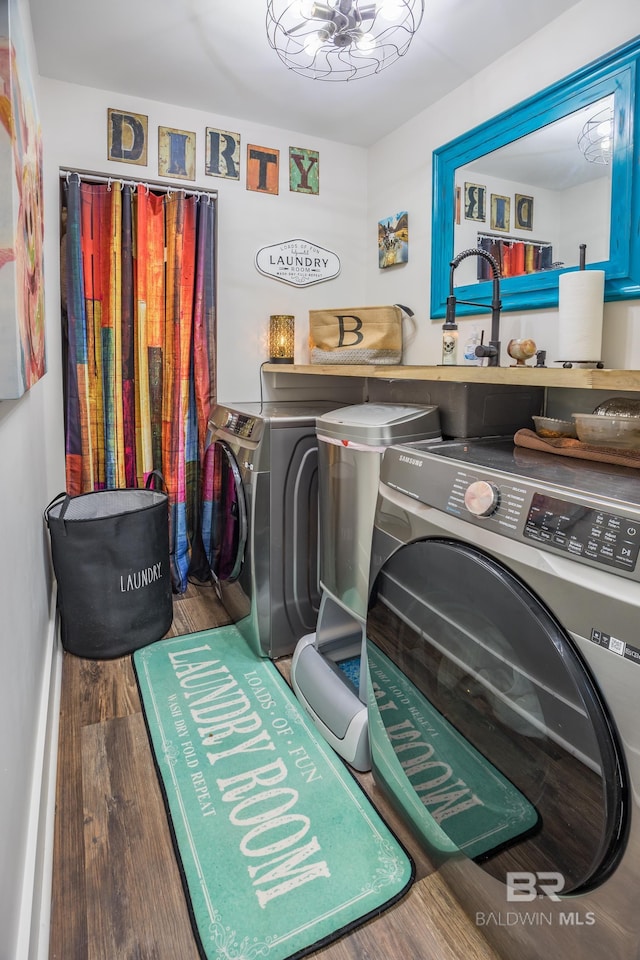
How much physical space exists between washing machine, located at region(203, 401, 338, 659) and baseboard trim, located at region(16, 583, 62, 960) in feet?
2.50

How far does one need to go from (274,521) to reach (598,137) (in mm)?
1696

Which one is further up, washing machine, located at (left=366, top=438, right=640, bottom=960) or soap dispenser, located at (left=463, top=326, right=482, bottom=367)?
soap dispenser, located at (left=463, top=326, right=482, bottom=367)

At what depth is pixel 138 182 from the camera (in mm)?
2559

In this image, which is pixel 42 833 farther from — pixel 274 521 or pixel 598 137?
pixel 598 137

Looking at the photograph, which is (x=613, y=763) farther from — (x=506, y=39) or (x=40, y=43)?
(x=40, y=43)

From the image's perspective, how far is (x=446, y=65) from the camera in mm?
Answer: 2150

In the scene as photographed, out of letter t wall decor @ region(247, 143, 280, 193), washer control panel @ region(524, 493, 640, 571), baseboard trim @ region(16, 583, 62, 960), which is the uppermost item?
letter t wall decor @ region(247, 143, 280, 193)

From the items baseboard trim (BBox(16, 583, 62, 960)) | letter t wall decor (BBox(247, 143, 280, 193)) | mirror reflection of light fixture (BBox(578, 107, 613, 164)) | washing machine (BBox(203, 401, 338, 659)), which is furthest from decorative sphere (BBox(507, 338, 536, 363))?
baseboard trim (BBox(16, 583, 62, 960))

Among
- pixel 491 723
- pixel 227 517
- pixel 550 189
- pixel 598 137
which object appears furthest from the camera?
pixel 227 517

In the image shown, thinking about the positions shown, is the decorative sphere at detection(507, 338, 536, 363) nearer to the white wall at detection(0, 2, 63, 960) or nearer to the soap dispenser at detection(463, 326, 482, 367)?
the soap dispenser at detection(463, 326, 482, 367)

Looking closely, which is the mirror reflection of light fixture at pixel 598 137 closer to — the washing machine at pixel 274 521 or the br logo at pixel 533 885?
the washing machine at pixel 274 521

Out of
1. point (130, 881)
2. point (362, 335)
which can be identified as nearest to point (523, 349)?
point (362, 335)

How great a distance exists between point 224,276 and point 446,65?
1320 millimetres

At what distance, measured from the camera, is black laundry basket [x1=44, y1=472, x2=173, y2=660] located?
2113 mm
